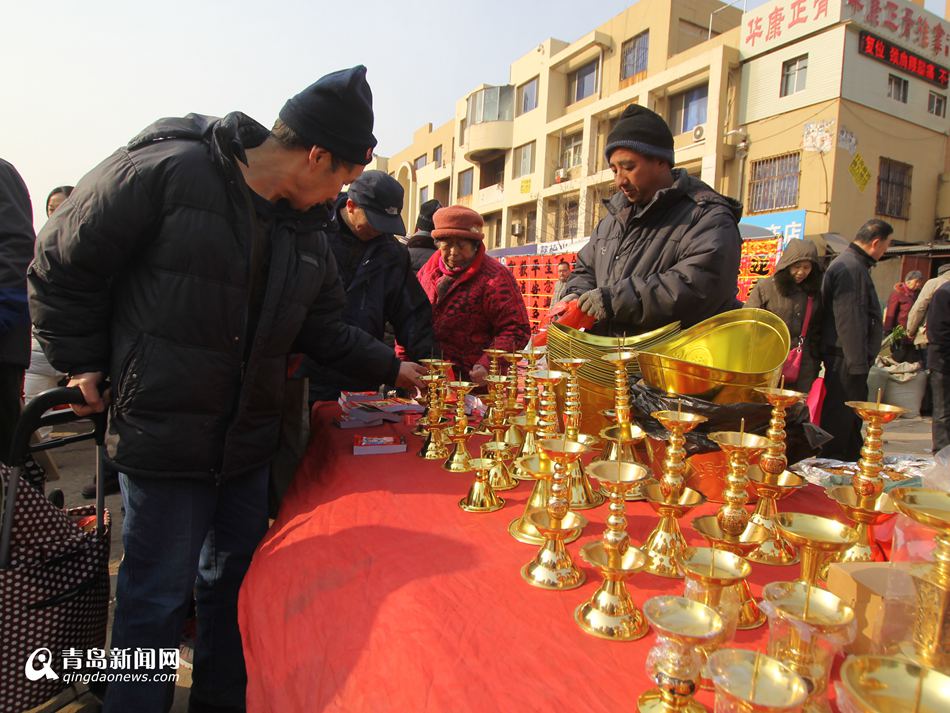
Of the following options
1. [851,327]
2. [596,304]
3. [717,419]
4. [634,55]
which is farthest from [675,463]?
[634,55]

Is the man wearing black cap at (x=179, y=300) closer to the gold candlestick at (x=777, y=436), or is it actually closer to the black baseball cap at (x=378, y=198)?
the black baseball cap at (x=378, y=198)

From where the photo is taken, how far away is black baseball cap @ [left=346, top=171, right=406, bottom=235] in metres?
2.44

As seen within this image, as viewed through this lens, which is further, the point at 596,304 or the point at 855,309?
the point at 855,309

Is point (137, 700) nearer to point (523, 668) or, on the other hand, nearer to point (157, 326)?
point (157, 326)

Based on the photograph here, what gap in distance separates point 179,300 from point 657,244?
5.08ft

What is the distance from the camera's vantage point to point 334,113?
1459 millimetres

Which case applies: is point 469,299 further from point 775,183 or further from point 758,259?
point 775,183

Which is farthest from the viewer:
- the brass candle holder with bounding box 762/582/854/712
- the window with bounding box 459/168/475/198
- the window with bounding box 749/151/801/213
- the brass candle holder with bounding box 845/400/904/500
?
Answer: the window with bounding box 459/168/475/198

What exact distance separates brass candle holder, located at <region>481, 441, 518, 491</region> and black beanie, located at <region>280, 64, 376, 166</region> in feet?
2.91

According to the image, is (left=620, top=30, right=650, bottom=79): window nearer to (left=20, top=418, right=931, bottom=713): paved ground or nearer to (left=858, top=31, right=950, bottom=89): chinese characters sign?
(left=858, top=31, right=950, bottom=89): chinese characters sign

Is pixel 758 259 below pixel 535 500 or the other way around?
the other way around

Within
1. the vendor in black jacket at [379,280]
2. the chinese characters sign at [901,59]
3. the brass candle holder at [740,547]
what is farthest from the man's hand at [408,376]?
the chinese characters sign at [901,59]

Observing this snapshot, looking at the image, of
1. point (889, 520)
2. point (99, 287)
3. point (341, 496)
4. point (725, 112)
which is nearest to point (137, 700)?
point (341, 496)

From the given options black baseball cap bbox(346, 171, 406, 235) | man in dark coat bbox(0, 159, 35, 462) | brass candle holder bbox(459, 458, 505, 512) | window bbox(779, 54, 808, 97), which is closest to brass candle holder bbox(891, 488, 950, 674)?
brass candle holder bbox(459, 458, 505, 512)
